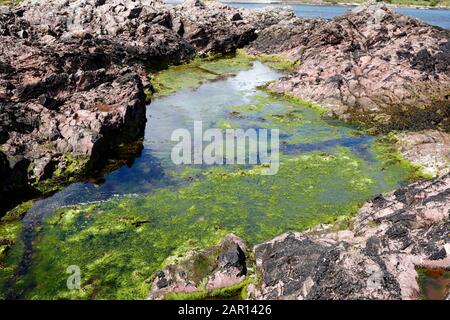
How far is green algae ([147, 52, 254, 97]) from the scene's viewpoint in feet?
168

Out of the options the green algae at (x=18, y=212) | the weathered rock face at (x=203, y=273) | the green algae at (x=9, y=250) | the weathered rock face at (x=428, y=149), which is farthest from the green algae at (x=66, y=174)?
the weathered rock face at (x=428, y=149)

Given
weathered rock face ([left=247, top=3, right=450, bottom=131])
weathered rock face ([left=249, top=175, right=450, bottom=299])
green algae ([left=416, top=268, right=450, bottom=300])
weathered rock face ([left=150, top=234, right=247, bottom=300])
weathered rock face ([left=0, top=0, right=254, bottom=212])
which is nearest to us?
weathered rock face ([left=249, top=175, right=450, bottom=299])

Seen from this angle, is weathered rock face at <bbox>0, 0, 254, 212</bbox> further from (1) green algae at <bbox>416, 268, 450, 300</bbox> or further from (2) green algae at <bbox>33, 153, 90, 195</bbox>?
(1) green algae at <bbox>416, 268, 450, 300</bbox>

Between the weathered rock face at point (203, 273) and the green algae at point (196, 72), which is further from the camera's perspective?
the green algae at point (196, 72)

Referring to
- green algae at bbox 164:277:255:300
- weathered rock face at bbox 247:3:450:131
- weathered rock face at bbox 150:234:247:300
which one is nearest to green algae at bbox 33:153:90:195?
weathered rock face at bbox 150:234:247:300

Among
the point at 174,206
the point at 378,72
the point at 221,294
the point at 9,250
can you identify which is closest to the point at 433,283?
the point at 221,294

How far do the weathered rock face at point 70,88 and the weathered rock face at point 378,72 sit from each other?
62.4 feet

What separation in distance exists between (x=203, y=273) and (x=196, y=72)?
44037mm

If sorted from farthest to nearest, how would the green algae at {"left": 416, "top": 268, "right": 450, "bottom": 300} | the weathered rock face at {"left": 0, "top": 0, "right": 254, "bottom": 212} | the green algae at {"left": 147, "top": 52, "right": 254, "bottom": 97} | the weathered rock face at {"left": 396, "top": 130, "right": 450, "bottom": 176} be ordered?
the green algae at {"left": 147, "top": 52, "right": 254, "bottom": 97} < the weathered rock face at {"left": 396, "top": 130, "right": 450, "bottom": 176} < the weathered rock face at {"left": 0, "top": 0, "right": 254, "bottom": 212} < the green algae at {"left": 416, "top": 268, "right": 450, "bottom": 300}

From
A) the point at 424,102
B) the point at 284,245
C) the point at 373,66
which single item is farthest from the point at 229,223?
the point at 373,66

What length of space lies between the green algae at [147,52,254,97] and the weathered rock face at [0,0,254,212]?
86.2 inches

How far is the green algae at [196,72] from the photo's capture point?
51281 mm

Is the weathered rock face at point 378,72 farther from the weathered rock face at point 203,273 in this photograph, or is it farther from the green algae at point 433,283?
the weathered rock face at point 203,273
